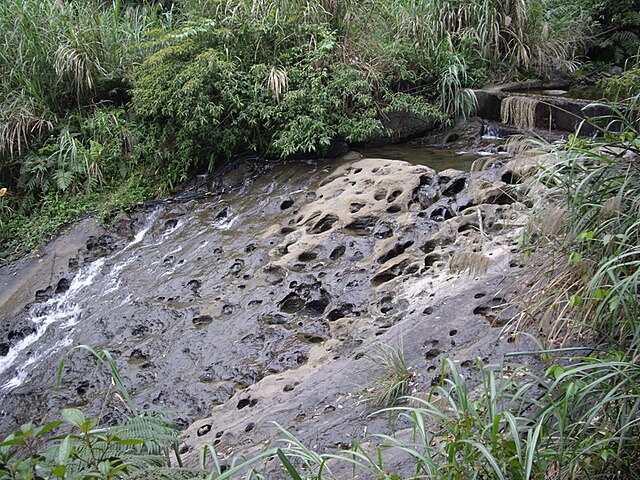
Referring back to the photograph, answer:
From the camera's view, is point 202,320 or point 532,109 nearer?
point 202,320

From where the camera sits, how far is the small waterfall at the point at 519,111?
746 cm

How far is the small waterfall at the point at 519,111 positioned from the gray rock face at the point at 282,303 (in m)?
1.98

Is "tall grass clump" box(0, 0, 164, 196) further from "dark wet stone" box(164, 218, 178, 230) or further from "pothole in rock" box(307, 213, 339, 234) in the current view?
"pothole in rock" box(307, 213, 339, 234)

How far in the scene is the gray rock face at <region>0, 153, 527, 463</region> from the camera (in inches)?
143

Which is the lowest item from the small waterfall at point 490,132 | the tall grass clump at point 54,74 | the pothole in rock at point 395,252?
the pothole in rock at point 395,252

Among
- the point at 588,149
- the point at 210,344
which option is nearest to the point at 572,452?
the point at 588,149

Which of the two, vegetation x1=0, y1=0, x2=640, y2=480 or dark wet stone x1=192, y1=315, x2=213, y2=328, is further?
vegetation x1=0, y1=0, x2=640, y2=480

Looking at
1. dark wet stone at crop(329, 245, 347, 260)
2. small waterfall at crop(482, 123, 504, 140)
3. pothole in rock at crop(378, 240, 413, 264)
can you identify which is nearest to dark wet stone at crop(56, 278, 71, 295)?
dark wet stone at crop(329, 245, 347, 260)

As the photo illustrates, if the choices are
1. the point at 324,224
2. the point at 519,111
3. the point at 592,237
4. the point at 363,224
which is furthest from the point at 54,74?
the point at 592,237

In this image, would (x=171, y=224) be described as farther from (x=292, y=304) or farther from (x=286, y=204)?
(x=292, y=304)

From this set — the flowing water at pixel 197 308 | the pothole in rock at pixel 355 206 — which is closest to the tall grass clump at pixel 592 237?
the flowing water at pixel 197 308

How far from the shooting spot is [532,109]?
746 cm

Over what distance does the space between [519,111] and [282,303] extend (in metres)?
4.25

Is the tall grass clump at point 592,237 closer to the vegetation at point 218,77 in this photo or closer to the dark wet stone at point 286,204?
the vegetation at point 218,77
